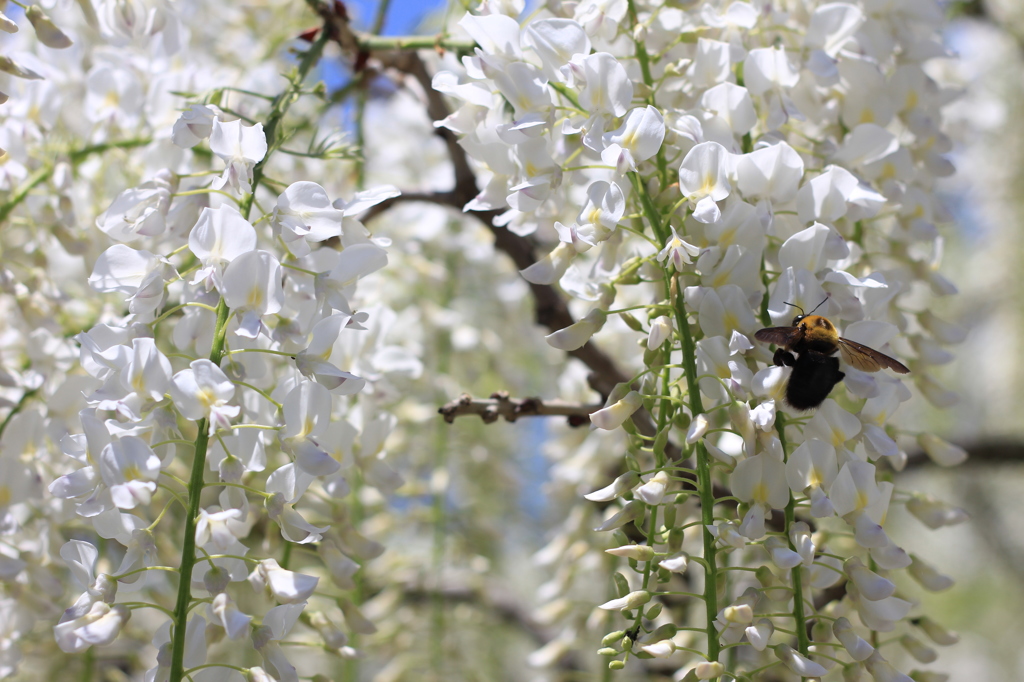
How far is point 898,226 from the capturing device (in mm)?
923

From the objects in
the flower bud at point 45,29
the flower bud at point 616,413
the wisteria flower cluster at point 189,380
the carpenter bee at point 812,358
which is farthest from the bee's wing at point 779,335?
the flower bud at point 45,29

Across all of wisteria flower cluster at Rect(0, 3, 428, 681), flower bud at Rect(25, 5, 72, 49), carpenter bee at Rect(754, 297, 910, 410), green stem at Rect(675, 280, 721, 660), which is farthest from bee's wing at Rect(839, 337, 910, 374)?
flower bud at Rect(25, 5, 72, 49)

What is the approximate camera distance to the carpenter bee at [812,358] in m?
0.67

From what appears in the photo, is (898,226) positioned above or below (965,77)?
below

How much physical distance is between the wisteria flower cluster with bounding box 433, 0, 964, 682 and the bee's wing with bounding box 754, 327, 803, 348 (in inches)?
0.5

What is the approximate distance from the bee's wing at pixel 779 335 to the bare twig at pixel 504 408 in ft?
0.86

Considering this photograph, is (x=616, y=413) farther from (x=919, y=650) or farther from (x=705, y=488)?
(x=919, y=650)

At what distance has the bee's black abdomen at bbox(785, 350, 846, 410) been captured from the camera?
67 cm

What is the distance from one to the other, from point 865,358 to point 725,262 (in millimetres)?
154

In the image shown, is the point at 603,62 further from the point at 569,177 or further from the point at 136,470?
the point at 136,470

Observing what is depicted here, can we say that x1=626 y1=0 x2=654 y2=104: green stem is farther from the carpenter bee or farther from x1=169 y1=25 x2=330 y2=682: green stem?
x1=169 y1=25 x2=330 y2=682: green stem

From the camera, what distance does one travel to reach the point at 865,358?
2.31 ft

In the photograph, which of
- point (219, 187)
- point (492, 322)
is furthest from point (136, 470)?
point (492, 322)

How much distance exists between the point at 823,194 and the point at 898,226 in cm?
27
